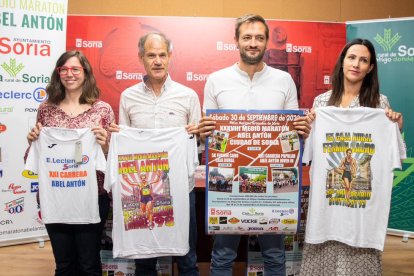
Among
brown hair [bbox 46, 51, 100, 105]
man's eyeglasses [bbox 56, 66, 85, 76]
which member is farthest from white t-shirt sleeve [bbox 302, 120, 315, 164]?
man's eyeglasses [bbox 56, 66, 85, 76]

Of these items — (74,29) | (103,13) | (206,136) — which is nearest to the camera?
(206,136)

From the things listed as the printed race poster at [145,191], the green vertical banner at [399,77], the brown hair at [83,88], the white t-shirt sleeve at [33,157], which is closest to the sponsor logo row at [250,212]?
the printed race poster at [145,191]

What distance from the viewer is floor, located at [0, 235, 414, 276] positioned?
376 cm

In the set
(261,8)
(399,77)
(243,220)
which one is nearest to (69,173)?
(243,220)

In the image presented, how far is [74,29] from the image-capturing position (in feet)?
15.5

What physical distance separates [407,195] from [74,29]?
376 centimetres

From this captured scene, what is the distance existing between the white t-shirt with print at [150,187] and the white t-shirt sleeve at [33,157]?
1.47ft

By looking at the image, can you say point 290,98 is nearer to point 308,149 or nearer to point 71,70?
point 308,149

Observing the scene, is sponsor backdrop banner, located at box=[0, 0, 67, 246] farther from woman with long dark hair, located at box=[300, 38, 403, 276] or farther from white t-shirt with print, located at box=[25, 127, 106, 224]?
woman with long dark hair, located at box=[300, 38, 403, 276]

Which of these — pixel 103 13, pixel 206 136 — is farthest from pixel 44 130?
pixel 103 13

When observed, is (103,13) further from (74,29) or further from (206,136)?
(206,136)

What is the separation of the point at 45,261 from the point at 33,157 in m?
1.64

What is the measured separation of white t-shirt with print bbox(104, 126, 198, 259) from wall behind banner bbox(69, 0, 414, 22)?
2.91 m

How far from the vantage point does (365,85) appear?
2.67 metres
